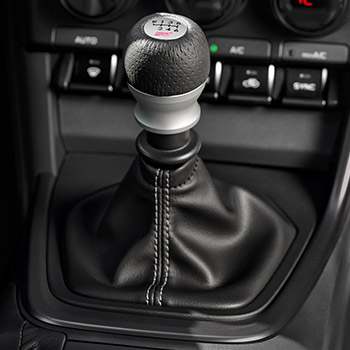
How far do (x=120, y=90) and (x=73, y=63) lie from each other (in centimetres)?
8

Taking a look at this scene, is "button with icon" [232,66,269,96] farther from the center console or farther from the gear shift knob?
the gear shift knob

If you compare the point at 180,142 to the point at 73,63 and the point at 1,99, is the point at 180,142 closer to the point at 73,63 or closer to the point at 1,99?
the point at 73,63

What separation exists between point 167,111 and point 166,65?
2.2 inches

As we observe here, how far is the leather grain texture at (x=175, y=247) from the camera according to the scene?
2.49ft

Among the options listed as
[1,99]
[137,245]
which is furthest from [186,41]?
[1,99]

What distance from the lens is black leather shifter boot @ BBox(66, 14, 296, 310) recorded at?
69 centimetres

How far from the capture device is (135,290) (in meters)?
0.78

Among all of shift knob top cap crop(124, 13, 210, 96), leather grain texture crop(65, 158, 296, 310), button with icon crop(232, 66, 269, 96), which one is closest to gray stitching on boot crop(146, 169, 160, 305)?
leather grain texture crop(65, 158, 296, 310)

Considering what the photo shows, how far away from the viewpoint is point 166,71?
0.64 metres

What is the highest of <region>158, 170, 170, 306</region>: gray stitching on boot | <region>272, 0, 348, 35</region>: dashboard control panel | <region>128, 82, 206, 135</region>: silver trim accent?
<region>272, 0, 348, 35</region>: dashboard control panel

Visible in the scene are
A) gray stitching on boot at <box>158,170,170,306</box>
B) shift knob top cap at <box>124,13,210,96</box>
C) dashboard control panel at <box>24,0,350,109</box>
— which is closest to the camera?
shift knob top cap at <box>124,13,210,96</box>

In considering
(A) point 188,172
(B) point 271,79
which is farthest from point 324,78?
(A) point 188,172

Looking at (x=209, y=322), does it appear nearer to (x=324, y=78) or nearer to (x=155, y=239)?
(x=155, y=239)

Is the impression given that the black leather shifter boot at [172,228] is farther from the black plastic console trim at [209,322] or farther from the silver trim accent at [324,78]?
the silver trim accent at [324,78]
